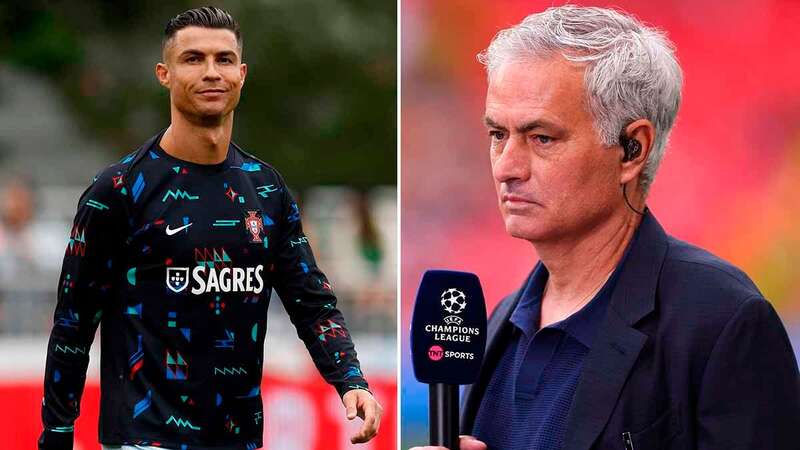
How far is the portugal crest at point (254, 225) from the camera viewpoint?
2637mm

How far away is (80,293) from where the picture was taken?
2.62 m

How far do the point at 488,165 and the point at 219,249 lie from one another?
1.29m

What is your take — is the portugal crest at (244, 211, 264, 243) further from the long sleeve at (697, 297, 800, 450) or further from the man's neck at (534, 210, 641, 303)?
the long sleeve at (697, 297, 800, 450)

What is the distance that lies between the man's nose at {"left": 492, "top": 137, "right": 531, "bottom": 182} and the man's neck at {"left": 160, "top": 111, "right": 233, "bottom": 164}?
36.1 inches

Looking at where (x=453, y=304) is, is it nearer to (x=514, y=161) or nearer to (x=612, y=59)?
(x=514, y=161)

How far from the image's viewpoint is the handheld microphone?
5.92 ft

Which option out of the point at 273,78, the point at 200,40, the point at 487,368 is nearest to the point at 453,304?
the point at 487,368

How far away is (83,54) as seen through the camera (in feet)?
27.8

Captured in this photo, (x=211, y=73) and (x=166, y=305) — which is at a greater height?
(x=211, y=73)

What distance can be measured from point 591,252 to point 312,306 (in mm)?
1058

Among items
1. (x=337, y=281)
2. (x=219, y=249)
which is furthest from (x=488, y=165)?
(x=337, y=281)

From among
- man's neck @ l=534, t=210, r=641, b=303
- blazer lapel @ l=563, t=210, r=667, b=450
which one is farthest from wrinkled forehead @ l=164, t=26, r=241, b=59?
blazer lapel @ l=563, t=210, r=667, b=450

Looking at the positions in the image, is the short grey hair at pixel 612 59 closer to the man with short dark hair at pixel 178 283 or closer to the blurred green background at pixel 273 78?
the man with short dark hair at pixel 178 283

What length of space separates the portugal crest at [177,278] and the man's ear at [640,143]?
3.52 feet
